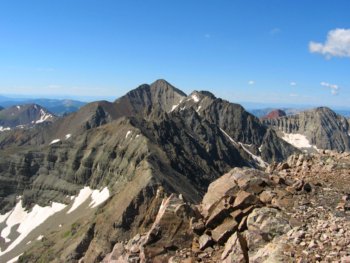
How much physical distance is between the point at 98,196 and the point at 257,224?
112m

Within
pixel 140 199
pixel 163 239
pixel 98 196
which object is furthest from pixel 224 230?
pixel 98 196

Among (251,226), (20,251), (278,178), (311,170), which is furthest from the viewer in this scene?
(20,251)

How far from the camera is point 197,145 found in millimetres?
189000

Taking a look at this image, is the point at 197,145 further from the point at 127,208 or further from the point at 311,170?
the point at 311,170

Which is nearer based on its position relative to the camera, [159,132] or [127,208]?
[127,208]

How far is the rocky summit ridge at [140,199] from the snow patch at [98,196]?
1.37 feet

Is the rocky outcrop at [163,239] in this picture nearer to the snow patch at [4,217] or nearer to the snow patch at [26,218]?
the snow patch at [26,218]

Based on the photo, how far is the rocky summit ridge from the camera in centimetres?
2316

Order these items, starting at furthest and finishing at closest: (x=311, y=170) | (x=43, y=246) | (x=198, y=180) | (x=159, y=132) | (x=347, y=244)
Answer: (x=159, y=132), (x=198, y=180), (x=43, y=246), (x=311, y=170), (x=347, y=244)

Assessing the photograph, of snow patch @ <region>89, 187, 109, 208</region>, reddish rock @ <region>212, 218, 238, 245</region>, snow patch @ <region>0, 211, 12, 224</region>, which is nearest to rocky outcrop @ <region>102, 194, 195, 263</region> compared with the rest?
reddish rock @ <region>212, 218, 238, 245</region>

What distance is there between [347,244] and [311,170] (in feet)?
48.7

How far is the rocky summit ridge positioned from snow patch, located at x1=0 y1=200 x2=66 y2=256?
1.91 ft

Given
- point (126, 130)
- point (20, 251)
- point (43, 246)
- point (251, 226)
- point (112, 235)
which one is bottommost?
point (20, 251)

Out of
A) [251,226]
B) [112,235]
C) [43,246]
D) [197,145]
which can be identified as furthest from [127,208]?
[197,145]
